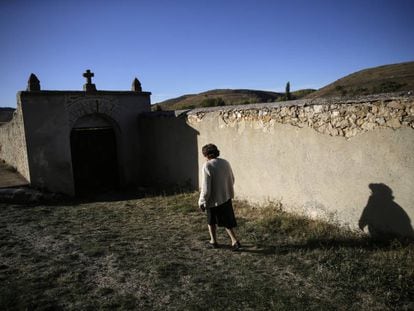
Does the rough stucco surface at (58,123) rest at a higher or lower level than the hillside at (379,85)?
lower

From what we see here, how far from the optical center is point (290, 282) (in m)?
3.90

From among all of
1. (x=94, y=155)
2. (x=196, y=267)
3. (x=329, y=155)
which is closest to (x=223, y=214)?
(x=196, y=267)

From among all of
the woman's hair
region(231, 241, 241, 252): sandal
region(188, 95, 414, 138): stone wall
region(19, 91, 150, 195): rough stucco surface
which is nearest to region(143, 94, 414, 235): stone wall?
region(188, 95, 414, 138): stone wall

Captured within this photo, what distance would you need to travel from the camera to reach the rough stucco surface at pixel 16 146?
913 centimetres

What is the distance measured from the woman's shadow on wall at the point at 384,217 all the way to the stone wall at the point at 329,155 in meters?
0.01

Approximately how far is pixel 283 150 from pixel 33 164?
684cm

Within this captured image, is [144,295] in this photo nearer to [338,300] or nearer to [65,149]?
[338,300]

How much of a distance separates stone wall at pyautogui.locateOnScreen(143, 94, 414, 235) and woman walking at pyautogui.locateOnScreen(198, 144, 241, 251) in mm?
1908

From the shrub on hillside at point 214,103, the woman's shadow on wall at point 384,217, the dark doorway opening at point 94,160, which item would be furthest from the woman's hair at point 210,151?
the shrub on hillside at point 214,103

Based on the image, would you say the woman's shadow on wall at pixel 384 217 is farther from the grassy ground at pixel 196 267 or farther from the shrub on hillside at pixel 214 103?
the shrub on hillside at pixel 214 103

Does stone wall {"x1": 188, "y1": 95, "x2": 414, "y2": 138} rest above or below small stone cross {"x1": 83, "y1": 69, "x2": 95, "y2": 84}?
below

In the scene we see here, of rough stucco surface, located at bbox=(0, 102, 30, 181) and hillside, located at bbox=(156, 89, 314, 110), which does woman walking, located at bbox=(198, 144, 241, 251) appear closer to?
rough stucco surface, located at bbox=(0, 102, 30, 181)

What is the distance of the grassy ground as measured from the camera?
3504mm

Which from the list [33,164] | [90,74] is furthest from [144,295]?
[90,74]
